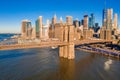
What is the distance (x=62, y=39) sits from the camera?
60875 millimetres

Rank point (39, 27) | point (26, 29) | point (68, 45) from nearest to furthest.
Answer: point (68, 45) < point (39, 27) < point (26, 29)

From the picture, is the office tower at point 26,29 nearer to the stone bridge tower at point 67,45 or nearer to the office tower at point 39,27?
the office tower at point 39,27

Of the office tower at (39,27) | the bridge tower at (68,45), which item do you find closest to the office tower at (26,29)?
the office tower at (39,27)

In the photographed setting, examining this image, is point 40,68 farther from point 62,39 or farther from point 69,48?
point 62,39

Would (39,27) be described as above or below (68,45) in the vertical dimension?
above

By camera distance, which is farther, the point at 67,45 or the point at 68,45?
the point at 67,45

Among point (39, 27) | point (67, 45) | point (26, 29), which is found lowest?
point (67, 45)

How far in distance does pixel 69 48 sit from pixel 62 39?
677cm

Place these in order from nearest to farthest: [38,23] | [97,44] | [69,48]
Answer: [69,48] → [97,44] → [38,23]

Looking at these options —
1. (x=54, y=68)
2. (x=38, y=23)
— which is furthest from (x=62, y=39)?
(x=38, y=23)

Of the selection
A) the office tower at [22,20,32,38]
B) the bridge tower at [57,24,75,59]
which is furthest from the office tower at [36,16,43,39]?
the bridge tower at [57,24,75,59]

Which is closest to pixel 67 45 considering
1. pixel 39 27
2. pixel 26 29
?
pixel 39 27

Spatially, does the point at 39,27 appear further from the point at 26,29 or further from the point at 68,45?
the point at 68,45

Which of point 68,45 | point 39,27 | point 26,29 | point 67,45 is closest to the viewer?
point 68,45
